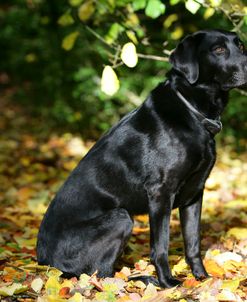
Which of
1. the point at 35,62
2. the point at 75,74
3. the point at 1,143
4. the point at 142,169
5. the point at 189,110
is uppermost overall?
the point at 189,110

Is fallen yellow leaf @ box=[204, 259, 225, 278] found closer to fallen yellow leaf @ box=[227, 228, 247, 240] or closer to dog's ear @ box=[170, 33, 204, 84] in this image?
fallen yellow leaf @ box=[227, 228, 247, 240]

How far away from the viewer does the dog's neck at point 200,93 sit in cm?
Result: 405

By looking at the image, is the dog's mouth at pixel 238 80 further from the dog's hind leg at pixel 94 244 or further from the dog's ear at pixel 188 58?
the dog's hind leg at pixel 94 244

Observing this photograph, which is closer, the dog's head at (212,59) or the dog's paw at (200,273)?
the dog's head at (212,59)

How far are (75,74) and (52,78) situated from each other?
119cm

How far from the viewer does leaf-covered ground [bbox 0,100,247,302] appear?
11.8ft

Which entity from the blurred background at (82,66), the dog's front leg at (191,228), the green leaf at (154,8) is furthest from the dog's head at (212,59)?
the blurred background at (82,66)

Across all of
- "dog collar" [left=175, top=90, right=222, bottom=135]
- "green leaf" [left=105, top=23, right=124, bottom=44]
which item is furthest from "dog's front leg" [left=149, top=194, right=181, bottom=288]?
"green leaf" [left=105, top=23, right=124, bottom=44]

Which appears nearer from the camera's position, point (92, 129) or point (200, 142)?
point (200, 142)

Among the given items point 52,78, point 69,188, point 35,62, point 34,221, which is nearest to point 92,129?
point 52,78

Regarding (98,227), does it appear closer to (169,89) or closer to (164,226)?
(164,226)

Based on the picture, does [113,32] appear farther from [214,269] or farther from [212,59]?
[214,269]

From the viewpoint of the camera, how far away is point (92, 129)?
33.1ft

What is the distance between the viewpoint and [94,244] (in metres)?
4.00
